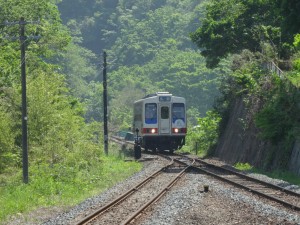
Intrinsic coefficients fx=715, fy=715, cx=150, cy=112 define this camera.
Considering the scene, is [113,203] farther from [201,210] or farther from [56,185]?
[56,185]

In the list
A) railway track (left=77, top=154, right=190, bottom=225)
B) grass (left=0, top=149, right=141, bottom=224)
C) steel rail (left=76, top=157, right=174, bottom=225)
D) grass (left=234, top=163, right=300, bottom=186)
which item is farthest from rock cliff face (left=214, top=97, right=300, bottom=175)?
grass (left=0, top=149, right=141, bottom=224)

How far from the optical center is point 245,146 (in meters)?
33.0

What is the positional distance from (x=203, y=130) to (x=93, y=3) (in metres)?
147

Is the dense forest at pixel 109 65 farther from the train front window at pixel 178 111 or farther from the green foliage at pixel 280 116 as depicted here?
the train front window at pixel 178 111

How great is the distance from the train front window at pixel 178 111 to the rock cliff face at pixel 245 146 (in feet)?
10.1

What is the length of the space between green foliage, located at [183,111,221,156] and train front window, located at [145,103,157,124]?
380 cm

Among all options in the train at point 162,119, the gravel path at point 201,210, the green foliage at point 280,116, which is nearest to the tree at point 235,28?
the train at point 162,119

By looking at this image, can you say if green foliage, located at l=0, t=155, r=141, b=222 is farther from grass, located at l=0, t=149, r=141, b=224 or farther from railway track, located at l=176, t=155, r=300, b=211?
railway track, located at l=176, t=155, r=300, b=211

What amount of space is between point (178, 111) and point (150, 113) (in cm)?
172

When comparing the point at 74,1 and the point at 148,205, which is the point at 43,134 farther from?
the point at 74,1

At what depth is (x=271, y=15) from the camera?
42.8 metres

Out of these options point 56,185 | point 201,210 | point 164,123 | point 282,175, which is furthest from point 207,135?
point 201,210

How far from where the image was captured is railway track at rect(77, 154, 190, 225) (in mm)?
15087

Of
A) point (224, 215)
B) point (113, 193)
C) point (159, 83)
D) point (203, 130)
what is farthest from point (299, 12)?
point (159, 83)
